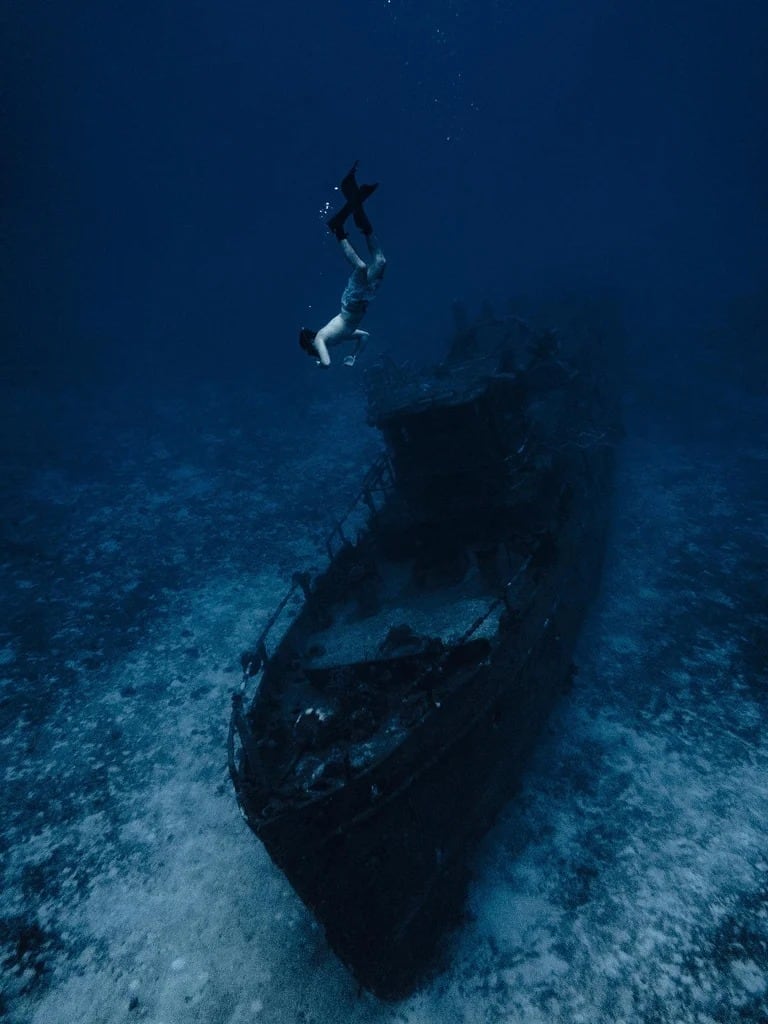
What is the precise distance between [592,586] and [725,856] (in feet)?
17.0

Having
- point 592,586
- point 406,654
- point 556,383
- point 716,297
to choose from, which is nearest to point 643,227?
point 716,297

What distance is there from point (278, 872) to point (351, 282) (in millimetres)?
7951

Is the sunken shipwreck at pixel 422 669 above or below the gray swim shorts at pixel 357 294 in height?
below

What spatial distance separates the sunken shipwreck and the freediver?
3598mm

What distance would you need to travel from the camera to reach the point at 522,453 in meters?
9.38

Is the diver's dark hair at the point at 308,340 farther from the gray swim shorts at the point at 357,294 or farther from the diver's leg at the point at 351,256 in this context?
the diver's leg at the point at 351,256

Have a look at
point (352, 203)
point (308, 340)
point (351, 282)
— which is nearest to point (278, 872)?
point (308, 340)

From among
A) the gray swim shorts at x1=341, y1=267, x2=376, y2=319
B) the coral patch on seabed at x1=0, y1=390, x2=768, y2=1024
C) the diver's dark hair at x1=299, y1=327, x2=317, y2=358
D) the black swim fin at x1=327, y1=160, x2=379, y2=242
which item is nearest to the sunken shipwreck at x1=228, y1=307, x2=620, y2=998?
the coral patch on seabed at x1=0, y1=390, x2=768, y2=1024

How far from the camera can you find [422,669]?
6262mm

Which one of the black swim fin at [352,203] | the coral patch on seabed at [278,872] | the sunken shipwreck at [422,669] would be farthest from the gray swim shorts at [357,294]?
the coral patch on seabed at [278,872]

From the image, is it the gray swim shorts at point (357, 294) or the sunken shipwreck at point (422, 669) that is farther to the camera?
the gray swim shorts at point (357, 294)

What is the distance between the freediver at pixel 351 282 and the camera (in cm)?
477

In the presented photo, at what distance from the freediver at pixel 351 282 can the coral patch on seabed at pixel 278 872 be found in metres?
6.98

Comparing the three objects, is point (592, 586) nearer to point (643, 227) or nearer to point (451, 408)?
point (451, 408)
